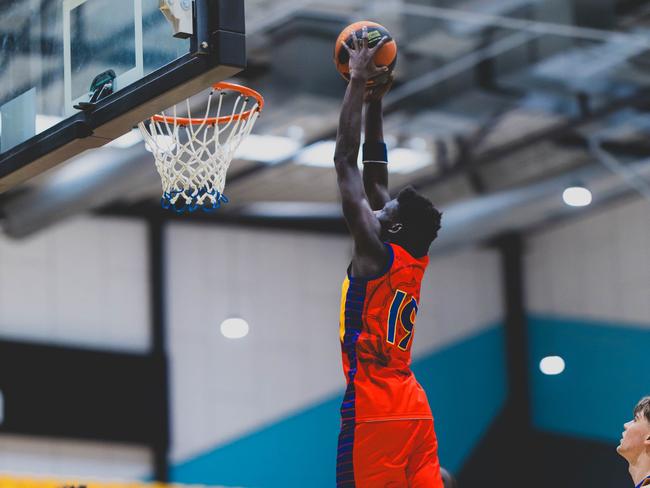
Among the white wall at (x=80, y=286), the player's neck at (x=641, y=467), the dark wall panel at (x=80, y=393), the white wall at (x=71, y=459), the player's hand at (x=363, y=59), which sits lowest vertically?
the player's neck at (x=641, y=467)

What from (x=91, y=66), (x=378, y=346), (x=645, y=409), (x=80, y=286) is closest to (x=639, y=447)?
(x=645, y=409)

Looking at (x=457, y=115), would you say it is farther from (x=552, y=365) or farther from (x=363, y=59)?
(x=363, y=59)

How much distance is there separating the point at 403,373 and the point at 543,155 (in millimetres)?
11429

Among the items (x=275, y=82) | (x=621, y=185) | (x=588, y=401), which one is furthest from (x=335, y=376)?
(x=275, y=82)

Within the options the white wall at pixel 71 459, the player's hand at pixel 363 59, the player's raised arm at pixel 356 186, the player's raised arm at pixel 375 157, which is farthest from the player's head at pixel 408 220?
the white wall at pixel 71 459

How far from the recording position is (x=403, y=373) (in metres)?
5.44

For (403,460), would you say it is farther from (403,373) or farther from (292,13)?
(292,13)

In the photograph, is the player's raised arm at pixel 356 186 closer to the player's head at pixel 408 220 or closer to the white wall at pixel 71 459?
the player's head at pixel 408 220

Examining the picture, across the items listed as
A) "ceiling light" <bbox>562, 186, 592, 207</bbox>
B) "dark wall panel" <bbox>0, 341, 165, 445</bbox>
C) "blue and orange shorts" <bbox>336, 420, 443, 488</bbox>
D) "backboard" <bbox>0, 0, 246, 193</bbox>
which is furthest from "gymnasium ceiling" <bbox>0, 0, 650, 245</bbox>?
"blue and orange shorts" <bbox>336, 420, 443, 488</bbox>

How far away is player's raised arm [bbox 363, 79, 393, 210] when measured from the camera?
5.85 meters

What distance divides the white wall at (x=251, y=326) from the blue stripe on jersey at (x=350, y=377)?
35.6ft

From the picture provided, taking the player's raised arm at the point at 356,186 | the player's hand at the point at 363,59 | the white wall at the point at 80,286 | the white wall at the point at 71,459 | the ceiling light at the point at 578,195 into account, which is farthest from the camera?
the white wall at the point at 80,286

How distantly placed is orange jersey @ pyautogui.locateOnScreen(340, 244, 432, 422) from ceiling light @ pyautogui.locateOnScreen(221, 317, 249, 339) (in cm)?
993

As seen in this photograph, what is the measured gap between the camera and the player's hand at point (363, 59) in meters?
5.42
